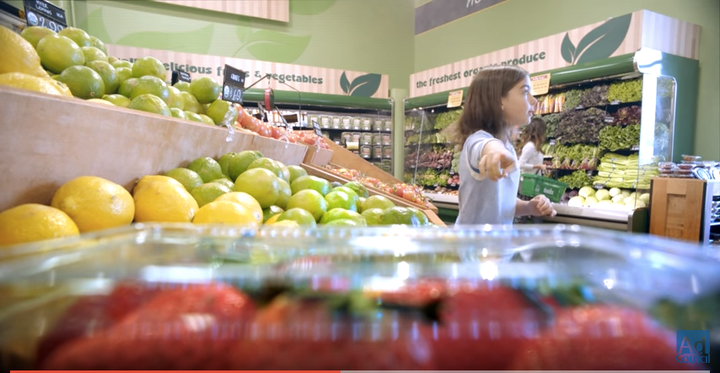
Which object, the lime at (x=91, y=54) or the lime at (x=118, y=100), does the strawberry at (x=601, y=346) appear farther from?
the lime at (x=91, y=54)

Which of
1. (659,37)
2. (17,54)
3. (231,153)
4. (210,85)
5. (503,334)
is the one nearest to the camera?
(503,334)

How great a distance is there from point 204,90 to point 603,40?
4583mm

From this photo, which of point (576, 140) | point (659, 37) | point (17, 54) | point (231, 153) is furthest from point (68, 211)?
point (659, 37)

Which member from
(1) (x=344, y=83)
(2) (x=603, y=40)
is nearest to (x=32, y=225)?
(2) (x=603, y=40)

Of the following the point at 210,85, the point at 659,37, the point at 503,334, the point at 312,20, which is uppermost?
the point at 312,20

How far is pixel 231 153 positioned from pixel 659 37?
4813 mm

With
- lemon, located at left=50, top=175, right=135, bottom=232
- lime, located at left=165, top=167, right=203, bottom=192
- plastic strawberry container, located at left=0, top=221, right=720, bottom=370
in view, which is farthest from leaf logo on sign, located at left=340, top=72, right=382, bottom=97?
plastic strawberry container, located at left=0, top=221, right=720, bottom=370

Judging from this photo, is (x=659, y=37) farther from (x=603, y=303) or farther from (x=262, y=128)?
(x=603, y=303)

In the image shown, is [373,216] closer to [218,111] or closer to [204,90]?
[218,111]

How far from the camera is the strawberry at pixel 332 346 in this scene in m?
0.29

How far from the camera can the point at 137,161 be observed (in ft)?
3.80

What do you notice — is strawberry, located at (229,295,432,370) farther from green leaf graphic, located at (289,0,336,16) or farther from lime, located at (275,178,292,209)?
green leaf graphic, located at (289,0,336,16)

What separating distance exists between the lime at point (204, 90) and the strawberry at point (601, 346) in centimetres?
214

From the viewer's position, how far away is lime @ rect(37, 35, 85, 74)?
5.08ft
